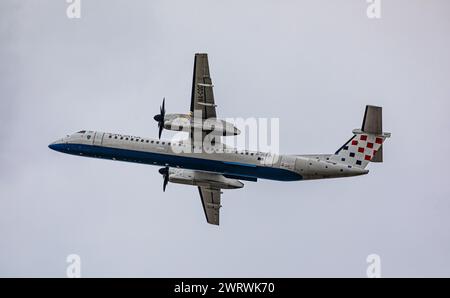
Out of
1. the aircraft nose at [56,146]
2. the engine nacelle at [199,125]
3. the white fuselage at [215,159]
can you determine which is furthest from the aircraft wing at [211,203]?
the aircraft nose at [56,146]

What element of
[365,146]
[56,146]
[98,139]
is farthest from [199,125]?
[56,146]

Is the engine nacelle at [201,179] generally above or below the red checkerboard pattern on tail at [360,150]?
below

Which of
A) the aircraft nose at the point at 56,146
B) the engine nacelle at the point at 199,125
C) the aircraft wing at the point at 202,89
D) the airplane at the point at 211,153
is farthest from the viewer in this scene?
the aircraft nose at the point at 56,146

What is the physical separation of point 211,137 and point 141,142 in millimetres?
4910

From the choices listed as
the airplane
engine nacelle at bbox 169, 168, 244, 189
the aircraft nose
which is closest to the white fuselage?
the airplane

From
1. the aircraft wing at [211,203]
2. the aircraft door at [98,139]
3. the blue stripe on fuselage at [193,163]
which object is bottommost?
the aircraft wing at [211,203]

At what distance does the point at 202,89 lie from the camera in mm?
52531

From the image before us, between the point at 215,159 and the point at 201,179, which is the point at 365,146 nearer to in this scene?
the point at 215,159

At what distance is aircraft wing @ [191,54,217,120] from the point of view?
170ft

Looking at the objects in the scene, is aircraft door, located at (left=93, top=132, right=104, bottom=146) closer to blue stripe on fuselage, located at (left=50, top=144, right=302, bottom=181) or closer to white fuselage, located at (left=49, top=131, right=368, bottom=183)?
white fuselage, located at (left=49, top=131, right=368, bottom=183)

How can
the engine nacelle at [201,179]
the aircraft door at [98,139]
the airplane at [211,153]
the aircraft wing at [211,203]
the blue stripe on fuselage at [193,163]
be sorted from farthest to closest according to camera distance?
the aircraft wing at [211,203]
the aircraft door at [98,139]
the engine nacelle at [201,179]
the blue stripe on fuselage at [193,163]
the airplane at [211,153]

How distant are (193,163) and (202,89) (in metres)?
5.01

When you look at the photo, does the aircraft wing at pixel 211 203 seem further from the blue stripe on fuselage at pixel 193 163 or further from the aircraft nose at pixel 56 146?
the aircraft nose at pixel 56 146

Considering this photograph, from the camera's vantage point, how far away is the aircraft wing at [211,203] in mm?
59344
